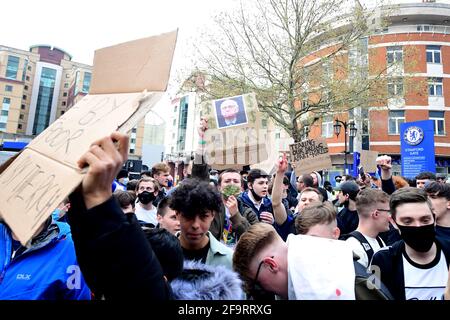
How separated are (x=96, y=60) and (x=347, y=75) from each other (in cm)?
1323

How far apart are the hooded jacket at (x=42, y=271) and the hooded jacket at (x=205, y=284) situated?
0.71 metres

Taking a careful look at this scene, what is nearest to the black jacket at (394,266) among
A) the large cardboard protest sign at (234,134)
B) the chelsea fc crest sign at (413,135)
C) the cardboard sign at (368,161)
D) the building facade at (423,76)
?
the large cardboard protest sign at (234,134)

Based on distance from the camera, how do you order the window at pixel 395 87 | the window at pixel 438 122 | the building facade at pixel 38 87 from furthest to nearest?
the building facade at pixel 38 87 < the window at pixel 438 122 < the window at pixel 395 87

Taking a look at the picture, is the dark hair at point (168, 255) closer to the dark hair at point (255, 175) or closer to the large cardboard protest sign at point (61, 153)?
the large cardboard protest sign at point (61, 153)

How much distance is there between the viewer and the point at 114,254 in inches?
31.6

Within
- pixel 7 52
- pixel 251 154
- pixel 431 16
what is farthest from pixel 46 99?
pixel 251 154

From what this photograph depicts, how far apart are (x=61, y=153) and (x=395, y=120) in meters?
26.3

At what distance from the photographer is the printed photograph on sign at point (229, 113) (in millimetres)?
4277

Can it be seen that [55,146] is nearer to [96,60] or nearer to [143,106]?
[143,106]

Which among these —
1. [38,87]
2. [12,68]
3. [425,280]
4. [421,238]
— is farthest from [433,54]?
[38,87]

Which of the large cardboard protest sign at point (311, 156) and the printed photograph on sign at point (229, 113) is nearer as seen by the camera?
the printed photograph on sign at point (229, 113)

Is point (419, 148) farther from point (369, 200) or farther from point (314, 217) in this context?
point (314, 217)

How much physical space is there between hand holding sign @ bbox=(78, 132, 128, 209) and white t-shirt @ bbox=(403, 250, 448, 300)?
2081mm
